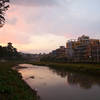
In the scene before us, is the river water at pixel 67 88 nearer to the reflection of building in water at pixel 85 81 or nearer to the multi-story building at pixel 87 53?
the reflection of building in water at pixel 85 81

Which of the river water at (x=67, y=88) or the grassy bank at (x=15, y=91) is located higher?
the grassy bank at (x=15, y=91)

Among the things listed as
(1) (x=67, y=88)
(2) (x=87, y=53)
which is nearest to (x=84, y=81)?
(1) (x=67, y=88)

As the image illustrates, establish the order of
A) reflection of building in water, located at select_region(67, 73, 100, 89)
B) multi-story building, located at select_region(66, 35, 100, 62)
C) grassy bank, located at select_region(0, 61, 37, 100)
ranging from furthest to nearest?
1. multi-story building, located at select_region(66, 35, 100, 62)
2. reflection of building in water, located at select_region(67, 73, 100, 89)
3. grassy bank, located at select_region(0, 61, 37, 100)

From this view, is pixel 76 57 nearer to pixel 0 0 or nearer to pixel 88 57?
pixel 88 57

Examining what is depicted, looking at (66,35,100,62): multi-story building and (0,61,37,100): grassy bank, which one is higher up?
(66,35,100,62): multi-story building

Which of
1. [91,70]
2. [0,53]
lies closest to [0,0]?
[91,70]

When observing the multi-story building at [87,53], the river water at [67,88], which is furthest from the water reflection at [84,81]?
the multi-story building at [87,53]

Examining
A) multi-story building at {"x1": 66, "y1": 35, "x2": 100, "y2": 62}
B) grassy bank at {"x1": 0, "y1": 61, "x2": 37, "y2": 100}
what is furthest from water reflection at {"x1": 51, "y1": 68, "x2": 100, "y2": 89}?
multi-story building at {"x1": 66, "y1": 35, "x2": 100, "y2": 62}

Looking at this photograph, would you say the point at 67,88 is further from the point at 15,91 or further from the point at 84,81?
the point at 15,91

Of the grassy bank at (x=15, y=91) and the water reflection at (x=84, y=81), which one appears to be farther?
the water reflection at (x=84, y=81)

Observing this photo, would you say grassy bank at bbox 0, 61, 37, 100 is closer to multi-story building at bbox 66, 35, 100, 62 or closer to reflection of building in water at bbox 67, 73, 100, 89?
reflection of building in water at bbox 67, 73, 100, 89

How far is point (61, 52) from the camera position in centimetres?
15938

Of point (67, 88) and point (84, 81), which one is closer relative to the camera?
point (67, 88)

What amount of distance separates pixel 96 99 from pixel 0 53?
8517 cm
